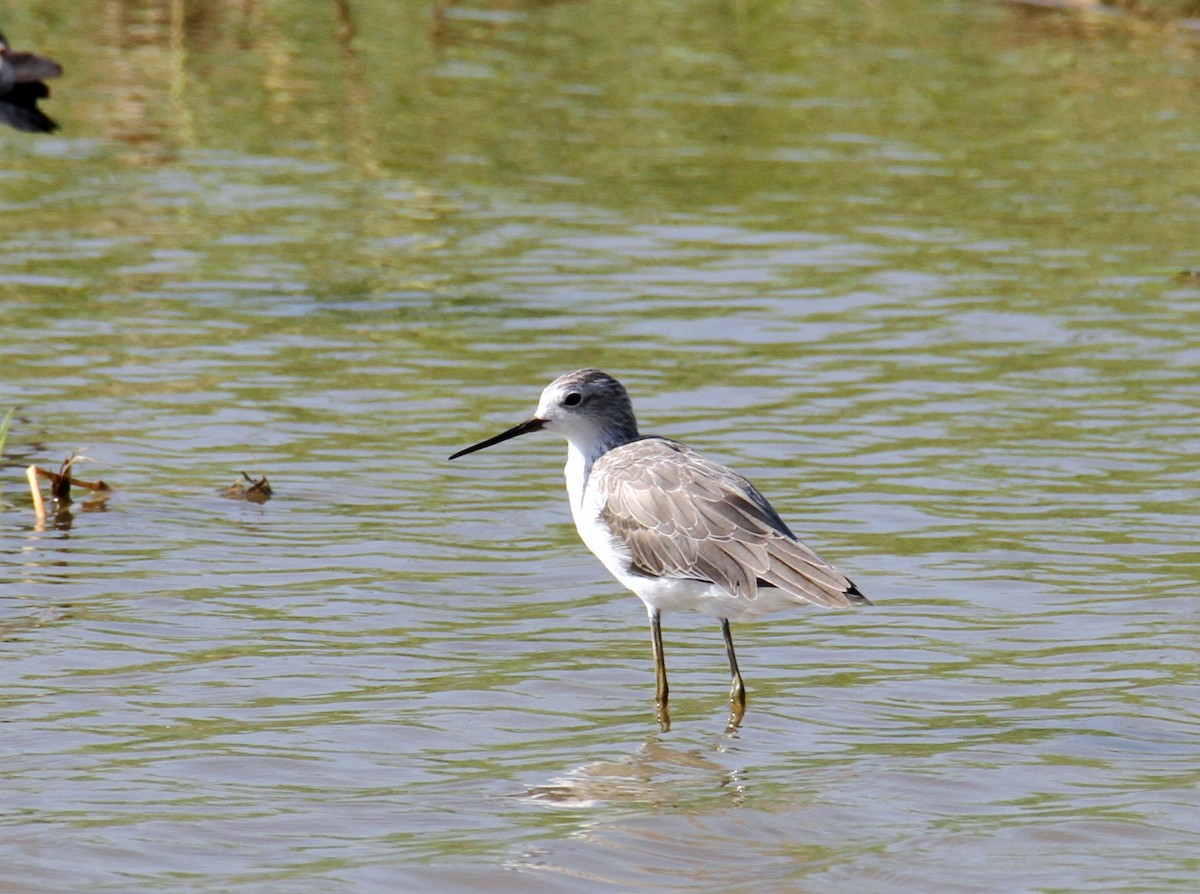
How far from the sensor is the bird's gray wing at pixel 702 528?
8195 millimetres

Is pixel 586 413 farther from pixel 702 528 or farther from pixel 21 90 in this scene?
pixel 21 90

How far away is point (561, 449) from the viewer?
1245 cm

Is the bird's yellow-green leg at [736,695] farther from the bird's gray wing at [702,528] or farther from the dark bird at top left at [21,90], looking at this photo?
the dark bird at top left at [21,90]

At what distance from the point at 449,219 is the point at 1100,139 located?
6210mm

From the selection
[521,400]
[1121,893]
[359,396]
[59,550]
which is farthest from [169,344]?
[1121,893]

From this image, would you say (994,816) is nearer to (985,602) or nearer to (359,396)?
(985,602)

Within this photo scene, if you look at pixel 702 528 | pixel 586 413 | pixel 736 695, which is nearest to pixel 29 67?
pixel 586 413

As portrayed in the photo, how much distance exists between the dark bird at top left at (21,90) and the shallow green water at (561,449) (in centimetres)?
118

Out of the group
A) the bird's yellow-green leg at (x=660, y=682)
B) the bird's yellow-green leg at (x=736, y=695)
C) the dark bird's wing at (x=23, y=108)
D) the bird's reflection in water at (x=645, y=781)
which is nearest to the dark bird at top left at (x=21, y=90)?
the dark bird's wing at (x=23, y=108)

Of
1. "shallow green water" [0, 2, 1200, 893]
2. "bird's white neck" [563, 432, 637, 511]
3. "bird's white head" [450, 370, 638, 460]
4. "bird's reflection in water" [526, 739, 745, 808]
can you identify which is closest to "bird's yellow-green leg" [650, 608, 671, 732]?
"shallow green water" [0, 2, 1200, 893]

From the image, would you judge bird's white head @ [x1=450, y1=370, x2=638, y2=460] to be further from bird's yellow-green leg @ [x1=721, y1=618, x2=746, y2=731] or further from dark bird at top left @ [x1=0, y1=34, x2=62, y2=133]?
dark bird at top left @ [x1=0, y1=34, x2=62, y2=133]

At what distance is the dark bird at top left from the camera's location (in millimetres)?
14203

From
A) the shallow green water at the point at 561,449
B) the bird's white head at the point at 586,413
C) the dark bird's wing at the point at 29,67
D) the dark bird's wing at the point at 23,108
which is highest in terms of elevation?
the dark bird's wing at the point at 29,67

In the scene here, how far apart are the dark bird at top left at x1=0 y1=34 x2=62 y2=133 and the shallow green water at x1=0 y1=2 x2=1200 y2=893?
118 centimetres
